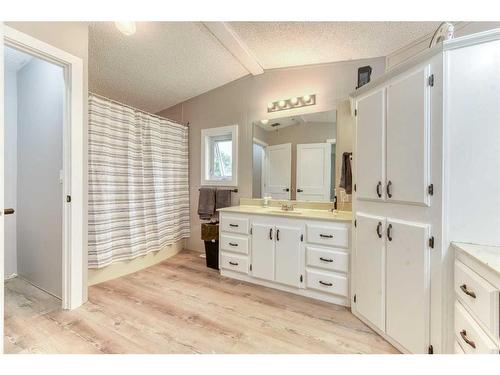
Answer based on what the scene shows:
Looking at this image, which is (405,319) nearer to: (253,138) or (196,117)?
(253,138)

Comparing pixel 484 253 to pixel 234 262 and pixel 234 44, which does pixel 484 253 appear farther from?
pixel 234 44

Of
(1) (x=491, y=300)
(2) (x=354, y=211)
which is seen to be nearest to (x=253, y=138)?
(2) (x=354, y=211)

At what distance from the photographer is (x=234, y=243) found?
2488 millimetres

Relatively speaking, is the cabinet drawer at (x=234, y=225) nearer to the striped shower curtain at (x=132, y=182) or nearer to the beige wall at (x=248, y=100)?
the beige wall at (x=248, y=100)

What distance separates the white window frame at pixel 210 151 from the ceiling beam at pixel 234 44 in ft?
2.55

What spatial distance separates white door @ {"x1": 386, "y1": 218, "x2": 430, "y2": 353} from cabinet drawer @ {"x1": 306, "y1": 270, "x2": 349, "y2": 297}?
1.44 feet

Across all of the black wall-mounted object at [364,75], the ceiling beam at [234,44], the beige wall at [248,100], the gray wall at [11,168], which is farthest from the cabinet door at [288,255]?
the gray wall at [11,168]

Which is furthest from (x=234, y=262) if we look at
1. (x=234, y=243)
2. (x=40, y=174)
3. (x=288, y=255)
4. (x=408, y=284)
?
(x=40, y=174)

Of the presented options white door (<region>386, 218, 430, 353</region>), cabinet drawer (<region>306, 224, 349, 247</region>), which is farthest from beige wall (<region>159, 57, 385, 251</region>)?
white door (<region>386, 218, 430, 353</region>)

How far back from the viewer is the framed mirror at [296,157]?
2473 mm
